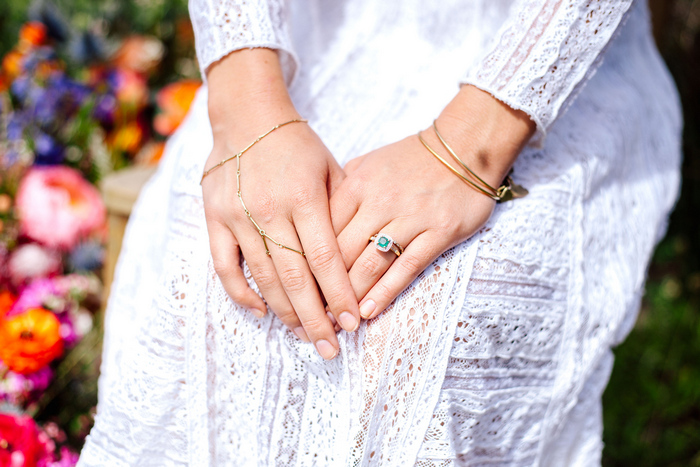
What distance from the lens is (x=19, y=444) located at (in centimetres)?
94

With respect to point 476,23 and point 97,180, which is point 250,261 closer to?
point 476,23

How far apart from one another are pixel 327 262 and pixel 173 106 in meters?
1.43

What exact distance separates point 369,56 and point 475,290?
0.56 m

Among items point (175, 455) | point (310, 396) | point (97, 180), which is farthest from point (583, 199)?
point (97, 180)

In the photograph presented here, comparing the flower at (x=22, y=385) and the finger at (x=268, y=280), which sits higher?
the finger at (x=268, y=280)

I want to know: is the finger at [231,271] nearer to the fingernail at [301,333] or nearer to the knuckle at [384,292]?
the fingernail at [301,333]

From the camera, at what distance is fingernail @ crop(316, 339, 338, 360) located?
28.9 inches

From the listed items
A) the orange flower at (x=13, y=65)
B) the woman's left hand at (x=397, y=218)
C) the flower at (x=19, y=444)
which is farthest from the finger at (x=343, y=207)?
the orange flower at (x=13, y=65)

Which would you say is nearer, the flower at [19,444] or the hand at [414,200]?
the hand at [414,200]

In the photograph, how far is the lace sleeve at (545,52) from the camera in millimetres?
790

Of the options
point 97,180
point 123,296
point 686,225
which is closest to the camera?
point 123,296

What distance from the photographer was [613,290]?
986mm

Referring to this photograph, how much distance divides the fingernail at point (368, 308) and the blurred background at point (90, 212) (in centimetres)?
68

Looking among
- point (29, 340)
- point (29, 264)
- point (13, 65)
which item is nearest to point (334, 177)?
point (29, 340)
